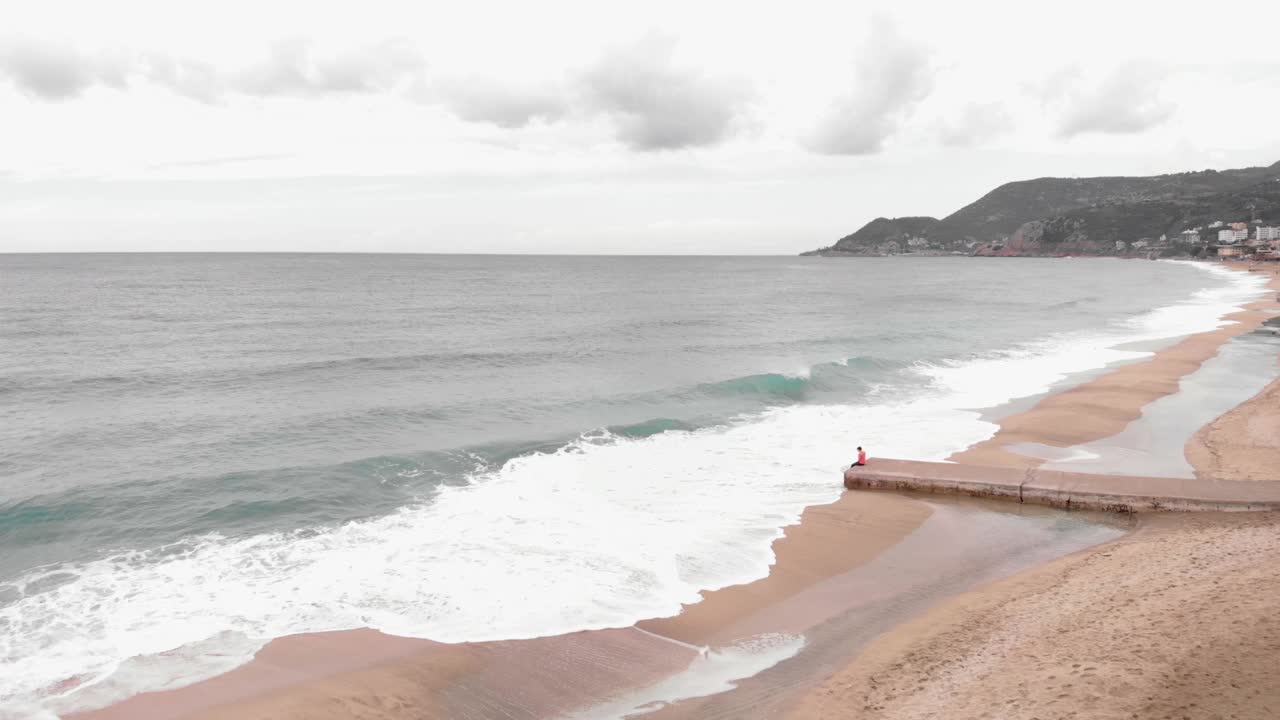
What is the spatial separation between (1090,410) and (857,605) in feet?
64.6

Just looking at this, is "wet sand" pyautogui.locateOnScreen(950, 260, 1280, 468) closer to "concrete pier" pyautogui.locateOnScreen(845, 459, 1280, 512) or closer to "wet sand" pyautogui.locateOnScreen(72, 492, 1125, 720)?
"concrete pier" pyautogui.locateOnScreen(845, 459, 1280, 512)

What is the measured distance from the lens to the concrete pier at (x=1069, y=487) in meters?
15.9

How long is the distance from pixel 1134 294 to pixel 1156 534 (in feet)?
295

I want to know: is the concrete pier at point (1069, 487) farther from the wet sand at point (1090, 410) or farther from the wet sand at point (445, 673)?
the wet sand at point (445, 673)

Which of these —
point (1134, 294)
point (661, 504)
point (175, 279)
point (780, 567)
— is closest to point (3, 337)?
point (661, 504)

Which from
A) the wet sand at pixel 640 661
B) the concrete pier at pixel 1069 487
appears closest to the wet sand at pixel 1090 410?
the concrete pier at pixel 1069 487

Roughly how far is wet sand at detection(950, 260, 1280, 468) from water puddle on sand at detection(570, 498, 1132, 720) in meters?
4.64

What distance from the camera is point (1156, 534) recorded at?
48.5 ft

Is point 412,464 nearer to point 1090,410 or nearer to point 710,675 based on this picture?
point 710,675

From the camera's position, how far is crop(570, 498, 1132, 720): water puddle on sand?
9820 mm

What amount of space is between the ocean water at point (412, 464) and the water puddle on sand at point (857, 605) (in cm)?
178

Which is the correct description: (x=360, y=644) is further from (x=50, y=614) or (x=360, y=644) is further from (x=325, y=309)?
(x=325, y=309)

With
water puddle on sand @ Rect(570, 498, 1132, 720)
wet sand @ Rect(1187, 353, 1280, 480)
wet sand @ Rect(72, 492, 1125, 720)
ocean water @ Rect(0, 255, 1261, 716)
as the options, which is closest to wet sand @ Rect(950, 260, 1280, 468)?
ocean water @ Rect(0, 255, 1261, 716)

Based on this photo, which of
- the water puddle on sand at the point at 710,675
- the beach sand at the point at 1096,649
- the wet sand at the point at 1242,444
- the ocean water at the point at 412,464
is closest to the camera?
the beach sand at the point at 1096,649
